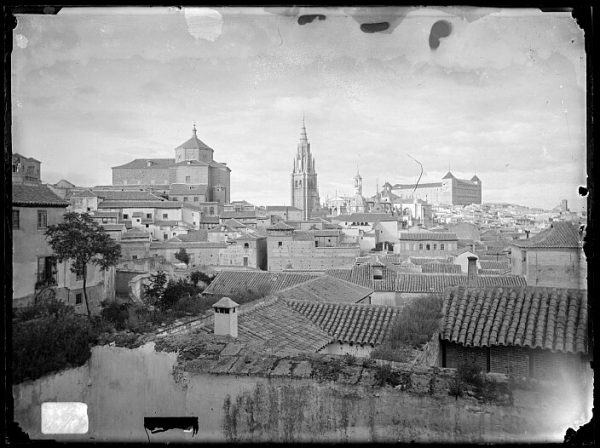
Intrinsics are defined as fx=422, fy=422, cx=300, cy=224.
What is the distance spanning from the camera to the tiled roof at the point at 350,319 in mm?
5398

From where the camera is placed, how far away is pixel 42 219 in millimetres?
2756

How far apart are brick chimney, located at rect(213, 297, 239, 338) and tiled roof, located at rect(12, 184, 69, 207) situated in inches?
58.6

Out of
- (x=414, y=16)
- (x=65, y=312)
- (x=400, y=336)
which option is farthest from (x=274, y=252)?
(x=414, y=16)

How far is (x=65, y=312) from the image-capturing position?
2.92 meters

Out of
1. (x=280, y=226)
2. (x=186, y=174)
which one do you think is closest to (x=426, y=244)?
(x=280, y=226)

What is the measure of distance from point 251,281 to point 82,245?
4271mm

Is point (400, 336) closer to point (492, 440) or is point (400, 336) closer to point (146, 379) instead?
point (492, 440)

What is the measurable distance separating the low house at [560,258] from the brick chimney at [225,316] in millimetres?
2572

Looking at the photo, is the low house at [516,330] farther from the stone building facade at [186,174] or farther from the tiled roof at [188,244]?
the tiled roof at [188,244]

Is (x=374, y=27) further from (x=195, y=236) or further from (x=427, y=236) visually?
(x=427, y=236)

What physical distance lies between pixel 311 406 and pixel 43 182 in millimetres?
2267

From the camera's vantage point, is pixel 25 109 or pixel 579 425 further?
pixel 25 109

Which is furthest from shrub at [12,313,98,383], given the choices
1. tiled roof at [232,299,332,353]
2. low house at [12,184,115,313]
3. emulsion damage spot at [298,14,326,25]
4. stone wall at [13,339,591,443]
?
emulsion damage spot at [298,14,326,25]

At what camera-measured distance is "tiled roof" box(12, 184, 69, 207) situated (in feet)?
8.08
